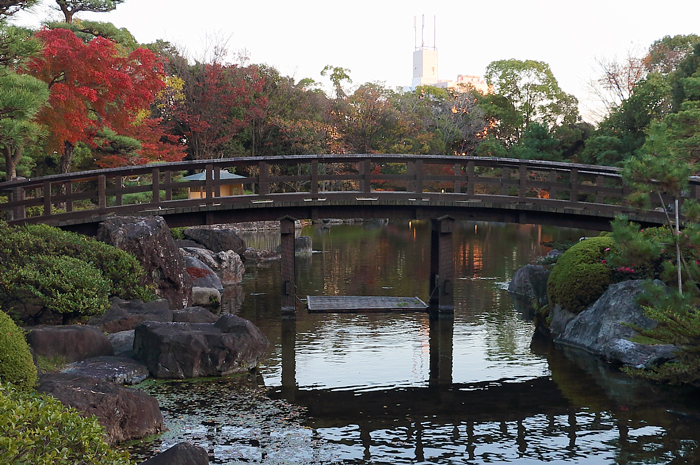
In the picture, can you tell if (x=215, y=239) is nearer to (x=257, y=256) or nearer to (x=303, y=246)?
(x=257, y=256)

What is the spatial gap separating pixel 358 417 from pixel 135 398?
3.40m

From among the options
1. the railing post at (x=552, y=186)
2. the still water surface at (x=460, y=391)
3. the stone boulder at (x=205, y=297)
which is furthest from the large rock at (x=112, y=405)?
the railing post at (x=552, y=186)

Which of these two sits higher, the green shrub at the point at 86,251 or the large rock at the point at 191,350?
the green shrub at the point at 86,251

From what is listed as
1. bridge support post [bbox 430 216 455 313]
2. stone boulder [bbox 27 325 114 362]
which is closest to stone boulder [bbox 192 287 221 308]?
bridge support post [bbox 430 216 455 313]

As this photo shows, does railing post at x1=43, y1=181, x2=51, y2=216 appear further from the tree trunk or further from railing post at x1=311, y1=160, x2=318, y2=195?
the tree trunk

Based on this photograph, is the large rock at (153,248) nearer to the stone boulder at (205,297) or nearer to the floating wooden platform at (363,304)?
the stone boulder at (205,297)

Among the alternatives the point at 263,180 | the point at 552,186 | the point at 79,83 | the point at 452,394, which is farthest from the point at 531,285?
the point at 79,83

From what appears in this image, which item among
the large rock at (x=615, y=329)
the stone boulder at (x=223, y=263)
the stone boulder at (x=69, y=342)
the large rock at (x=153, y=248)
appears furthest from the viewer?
the stone boulder at (x=223, y=263)

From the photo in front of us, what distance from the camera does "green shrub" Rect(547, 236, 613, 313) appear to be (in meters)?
16.1

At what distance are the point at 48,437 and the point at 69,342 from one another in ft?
23.2

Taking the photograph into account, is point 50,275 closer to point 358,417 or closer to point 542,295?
point 358,417

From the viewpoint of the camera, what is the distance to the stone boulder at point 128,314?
1479 cm

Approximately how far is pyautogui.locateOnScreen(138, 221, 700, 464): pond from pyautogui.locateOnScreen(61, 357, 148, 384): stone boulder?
221cm

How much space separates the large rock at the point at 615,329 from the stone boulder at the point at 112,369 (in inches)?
351
